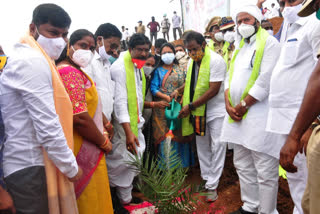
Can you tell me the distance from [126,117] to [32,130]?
57.5 inches

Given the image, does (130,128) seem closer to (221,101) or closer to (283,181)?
(221,101)

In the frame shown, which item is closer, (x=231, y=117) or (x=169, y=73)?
(x=231, y=117)

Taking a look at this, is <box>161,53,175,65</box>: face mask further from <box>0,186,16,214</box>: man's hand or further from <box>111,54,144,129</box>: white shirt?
<box>0,186,16,214</box>: man's hand

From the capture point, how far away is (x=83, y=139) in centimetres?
180

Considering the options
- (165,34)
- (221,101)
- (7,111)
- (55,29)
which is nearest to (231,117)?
(221,101)

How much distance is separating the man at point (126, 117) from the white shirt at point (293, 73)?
150 centimetres

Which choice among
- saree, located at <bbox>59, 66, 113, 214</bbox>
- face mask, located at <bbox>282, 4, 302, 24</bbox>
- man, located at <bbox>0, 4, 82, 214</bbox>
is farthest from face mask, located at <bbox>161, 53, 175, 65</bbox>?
man, located at <bbox>0, 4, 82, 214</bbox>

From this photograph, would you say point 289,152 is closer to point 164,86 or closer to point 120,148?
point 120,148

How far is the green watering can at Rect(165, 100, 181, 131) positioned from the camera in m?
3.38

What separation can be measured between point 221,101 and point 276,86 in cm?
129

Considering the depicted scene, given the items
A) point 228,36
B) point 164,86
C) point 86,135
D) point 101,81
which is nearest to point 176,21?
point 228,36

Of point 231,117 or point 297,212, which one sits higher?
point 231,117

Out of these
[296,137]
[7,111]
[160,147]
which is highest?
[7,111]

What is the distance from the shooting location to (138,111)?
9.62ft
